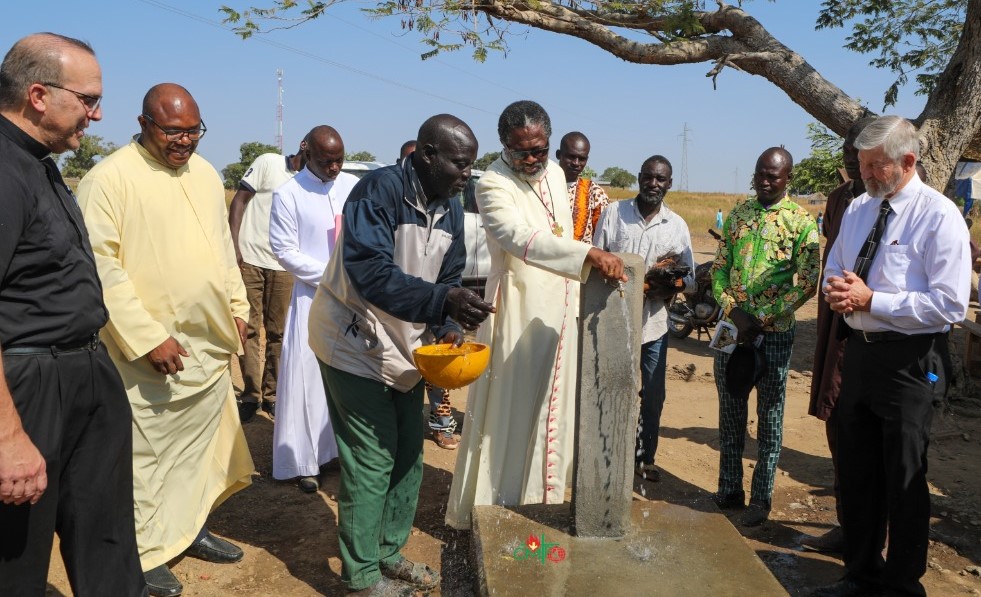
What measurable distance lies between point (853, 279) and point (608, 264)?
1038mm

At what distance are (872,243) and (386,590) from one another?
2.59 metres

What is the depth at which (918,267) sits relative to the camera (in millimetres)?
3330

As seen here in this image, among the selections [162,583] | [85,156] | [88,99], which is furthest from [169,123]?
[85,156]

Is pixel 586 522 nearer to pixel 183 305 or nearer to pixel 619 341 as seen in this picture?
pixel 619 341

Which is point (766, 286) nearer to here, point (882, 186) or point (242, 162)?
point (882, 186)

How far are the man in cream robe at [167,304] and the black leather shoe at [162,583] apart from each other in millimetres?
45

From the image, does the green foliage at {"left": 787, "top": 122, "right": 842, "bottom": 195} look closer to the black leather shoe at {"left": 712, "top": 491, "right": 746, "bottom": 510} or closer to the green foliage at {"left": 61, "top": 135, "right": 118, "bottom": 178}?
the black leather shoe at {"left": 712, "top": 491, "right": 746, "bottom": 510}

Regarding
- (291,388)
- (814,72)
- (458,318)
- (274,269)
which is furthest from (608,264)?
(814,72)

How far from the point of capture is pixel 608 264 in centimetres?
333

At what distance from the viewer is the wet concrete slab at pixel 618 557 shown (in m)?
3.17

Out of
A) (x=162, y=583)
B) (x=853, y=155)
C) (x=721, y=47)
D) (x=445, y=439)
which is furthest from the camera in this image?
(x=721, y=47)

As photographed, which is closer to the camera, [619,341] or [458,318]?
[458,318]

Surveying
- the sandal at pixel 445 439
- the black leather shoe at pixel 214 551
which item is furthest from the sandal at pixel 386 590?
the sandal at pixel 445 439

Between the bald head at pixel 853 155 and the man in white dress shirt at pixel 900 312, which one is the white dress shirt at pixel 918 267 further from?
the bald head at pixel 853 155
